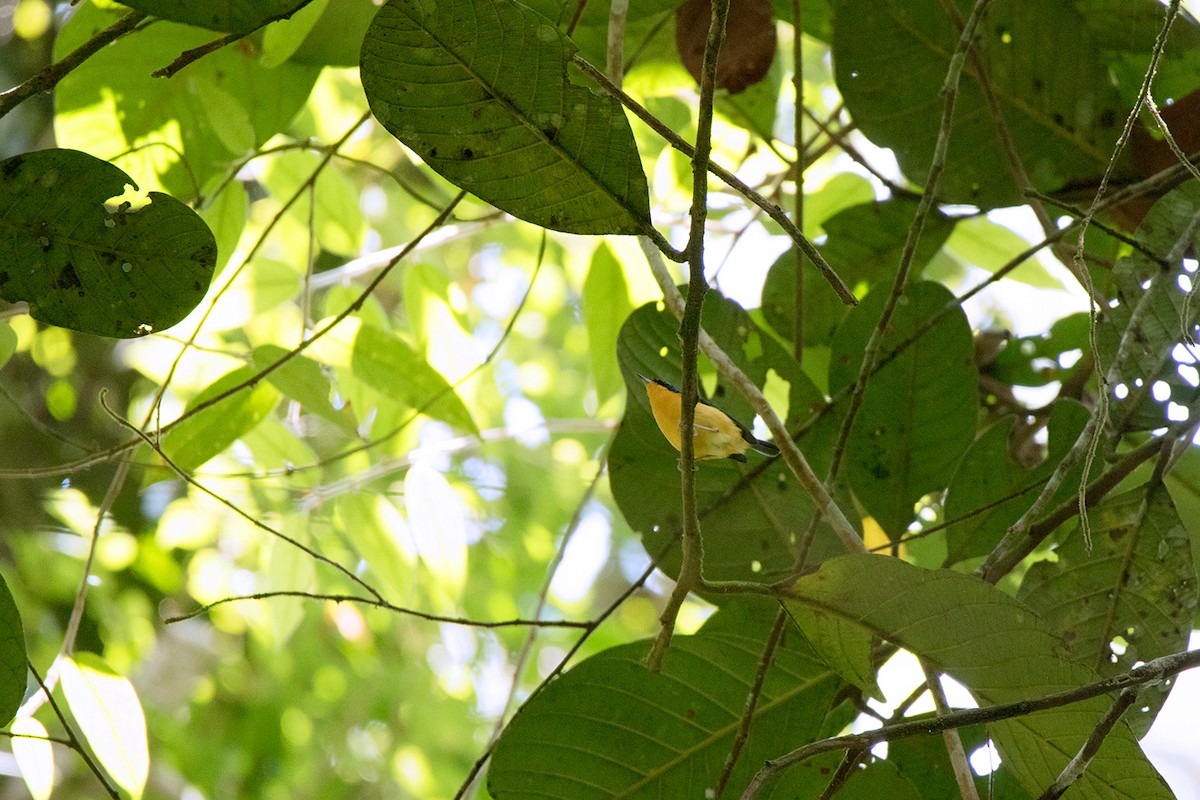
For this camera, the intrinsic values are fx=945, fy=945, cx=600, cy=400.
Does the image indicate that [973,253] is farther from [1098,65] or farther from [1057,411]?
[1057,411]

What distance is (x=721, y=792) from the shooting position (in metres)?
1.26

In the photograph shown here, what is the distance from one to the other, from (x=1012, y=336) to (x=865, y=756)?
3.70 feet

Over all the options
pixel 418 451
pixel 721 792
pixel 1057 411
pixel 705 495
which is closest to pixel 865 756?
pixel 721 792

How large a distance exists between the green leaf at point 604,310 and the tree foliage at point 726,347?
0.01 m

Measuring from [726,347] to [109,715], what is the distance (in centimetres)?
114

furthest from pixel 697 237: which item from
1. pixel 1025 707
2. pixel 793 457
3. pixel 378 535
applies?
pixel 378 535

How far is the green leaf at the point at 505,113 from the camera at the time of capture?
894mm

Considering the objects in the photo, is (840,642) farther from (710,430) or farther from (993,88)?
(993,88)

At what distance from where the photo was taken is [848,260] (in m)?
1.97

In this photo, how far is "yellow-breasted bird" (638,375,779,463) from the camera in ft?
5.32

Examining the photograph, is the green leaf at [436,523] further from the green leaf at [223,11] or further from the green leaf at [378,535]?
the green leaf at [223,11]

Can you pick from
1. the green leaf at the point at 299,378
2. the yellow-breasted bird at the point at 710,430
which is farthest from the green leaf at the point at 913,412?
the green leaf at the point at 299,378

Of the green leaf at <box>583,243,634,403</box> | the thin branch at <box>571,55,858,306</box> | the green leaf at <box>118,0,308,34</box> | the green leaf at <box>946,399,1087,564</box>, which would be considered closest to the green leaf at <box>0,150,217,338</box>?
the green leaf at <box>118,0,308,34</box>

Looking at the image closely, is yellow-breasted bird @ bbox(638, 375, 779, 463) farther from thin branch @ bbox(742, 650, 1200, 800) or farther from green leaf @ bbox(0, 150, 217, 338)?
green leaf @ bbox(0, 150, 217, 338)
